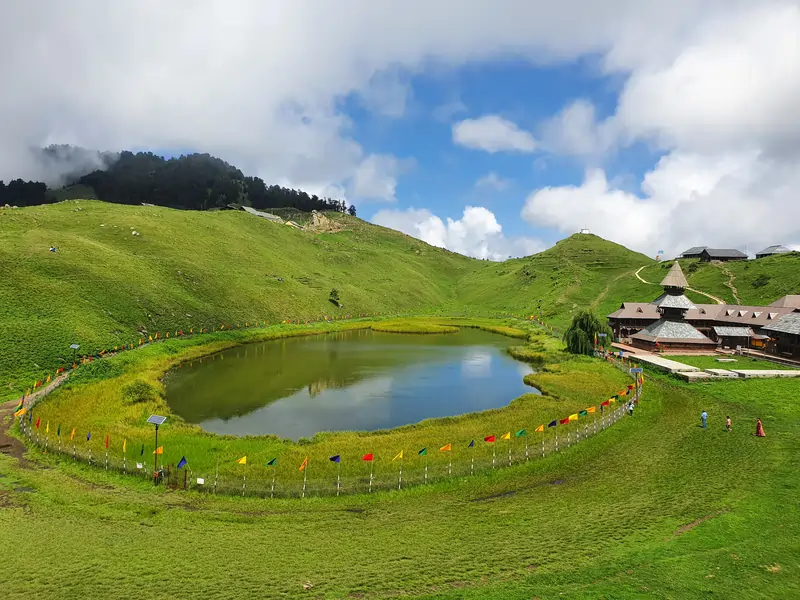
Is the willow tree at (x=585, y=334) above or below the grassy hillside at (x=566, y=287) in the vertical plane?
below

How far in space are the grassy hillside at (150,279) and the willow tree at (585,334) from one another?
216 feet

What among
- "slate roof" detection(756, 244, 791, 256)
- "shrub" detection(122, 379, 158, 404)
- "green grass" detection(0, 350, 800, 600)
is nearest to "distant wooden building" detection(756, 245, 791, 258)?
"slate roof" detection(756, 244, 791, 256)

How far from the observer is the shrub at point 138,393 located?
145 feet

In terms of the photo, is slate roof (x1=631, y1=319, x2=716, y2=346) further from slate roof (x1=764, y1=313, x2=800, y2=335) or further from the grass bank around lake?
the grass bank around lake

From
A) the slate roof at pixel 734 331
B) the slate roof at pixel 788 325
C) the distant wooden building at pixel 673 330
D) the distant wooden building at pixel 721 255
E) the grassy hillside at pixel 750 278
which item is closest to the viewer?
the slate roof at pixel 788 325

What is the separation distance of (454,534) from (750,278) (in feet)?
431

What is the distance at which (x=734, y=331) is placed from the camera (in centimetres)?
7956

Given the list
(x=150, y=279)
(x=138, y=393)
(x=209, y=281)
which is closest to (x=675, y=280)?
(x=138, y=393)

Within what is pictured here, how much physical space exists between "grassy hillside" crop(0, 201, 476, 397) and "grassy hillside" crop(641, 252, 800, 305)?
83.1 m

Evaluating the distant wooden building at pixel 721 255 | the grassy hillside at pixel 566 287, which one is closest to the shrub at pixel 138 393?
the grassy hillside at pixel 566 287

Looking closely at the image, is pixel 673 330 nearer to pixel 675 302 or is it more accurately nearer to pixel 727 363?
pixel 675 302

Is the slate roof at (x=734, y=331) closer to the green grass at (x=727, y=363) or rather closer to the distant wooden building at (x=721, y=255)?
the green grass at (x=727, y=363)

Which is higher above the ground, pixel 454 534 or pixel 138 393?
pixel 138 393

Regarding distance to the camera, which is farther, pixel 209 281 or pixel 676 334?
pixel 209 281
